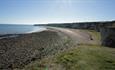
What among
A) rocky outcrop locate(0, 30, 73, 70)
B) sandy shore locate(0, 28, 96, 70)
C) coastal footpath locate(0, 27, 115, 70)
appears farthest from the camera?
sandy shore locate(0, 28, 96, 70)

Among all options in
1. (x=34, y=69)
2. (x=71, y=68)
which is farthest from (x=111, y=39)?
(x=34, y=69)

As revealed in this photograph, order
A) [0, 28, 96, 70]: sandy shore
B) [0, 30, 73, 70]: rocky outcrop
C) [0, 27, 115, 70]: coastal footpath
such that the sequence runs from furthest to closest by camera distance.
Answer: [0, 28, 96, 70]: sandy shore
[0, 30, 73, 70]: rocky outcrop
[0, 27, 115, 70]: coastal footpath

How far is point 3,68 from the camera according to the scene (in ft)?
32.9

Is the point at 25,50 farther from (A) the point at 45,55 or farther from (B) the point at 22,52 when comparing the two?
(A) the point at 45,55

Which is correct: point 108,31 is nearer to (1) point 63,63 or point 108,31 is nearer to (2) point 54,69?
(1) point 63,63

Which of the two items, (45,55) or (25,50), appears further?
(25,50)

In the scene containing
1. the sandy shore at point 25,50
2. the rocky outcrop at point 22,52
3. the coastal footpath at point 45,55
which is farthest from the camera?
A: the sandy shore at point 25,50

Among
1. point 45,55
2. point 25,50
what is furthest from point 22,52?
point 45,55

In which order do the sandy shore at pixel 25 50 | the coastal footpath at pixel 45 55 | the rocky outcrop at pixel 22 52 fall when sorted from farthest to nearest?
the sandy shore at pixel 25 50 < the rocky outcrop at pixel 22 52 < the coastal footpath at pixel 45 55

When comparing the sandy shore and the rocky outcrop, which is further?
the sandy shore

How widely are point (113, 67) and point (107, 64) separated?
1.84 ft

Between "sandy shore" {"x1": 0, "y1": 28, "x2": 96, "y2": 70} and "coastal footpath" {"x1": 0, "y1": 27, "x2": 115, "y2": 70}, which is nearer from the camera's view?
"coastal footpath" {"x1": 0, "y1": 27, "x2": 115, "y2": 70}

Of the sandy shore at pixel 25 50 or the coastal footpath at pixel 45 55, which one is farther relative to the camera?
the sandy shore at pixel 25 50

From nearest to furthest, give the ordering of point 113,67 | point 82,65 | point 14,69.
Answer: point 113,67 < point 82,65 < point 14,69
